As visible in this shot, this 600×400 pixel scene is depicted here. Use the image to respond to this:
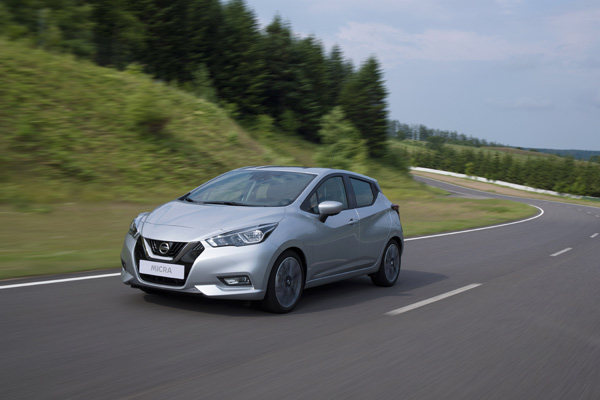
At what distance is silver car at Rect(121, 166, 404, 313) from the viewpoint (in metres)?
5.96

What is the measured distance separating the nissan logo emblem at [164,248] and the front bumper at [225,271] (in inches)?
12.5

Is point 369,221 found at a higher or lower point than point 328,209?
lower

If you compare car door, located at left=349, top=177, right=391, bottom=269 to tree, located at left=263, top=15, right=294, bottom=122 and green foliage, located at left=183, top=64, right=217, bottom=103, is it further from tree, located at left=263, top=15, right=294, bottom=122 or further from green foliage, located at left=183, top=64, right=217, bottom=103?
tree, located at left=263, top=15, right=294, bottom=122

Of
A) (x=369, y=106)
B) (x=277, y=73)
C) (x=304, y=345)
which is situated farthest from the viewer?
(x=369, y=106)

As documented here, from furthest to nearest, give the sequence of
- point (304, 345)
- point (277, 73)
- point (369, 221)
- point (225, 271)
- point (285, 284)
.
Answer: point (277, 73) → point (369, 221) → point (285, 284) → point (225, 271) → point (304, 345)

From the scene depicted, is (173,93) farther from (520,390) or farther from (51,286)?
(520,390)

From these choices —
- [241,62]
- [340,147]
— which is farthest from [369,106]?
[340,147]

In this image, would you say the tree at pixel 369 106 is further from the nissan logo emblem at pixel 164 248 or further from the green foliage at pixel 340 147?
the nissan logo emblem at pixel 164 248

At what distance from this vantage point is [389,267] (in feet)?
29.1

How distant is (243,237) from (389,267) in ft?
11.1

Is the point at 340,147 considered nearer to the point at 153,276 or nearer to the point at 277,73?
the point at 277,73

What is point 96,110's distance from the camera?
2469 centimetres

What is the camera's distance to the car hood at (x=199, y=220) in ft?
19.8

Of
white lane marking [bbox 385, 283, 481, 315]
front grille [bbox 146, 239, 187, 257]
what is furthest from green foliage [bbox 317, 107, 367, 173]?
front grille [bbox 146, 239, 187, 257]
